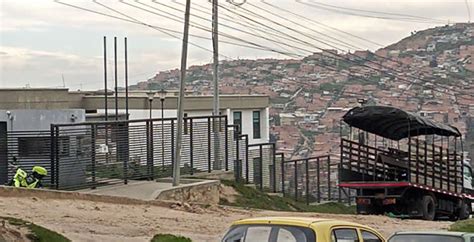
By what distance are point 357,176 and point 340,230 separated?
1758cm

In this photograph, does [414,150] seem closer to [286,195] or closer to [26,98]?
[286,195]

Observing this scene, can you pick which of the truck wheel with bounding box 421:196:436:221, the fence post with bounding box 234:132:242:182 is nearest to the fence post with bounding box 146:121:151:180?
the fence post with bounding box 234:132:242:182

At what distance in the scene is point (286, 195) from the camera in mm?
34688

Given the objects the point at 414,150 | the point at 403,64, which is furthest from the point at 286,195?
the point at 403,64

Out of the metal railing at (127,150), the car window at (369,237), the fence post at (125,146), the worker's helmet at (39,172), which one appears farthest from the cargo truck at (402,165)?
the car window at (369,237)

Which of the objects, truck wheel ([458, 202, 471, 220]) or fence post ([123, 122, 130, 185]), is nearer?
fence post ([123, 122, 130, 185])

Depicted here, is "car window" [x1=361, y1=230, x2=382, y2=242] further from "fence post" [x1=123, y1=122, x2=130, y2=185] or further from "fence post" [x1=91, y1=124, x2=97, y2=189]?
"fence post" [x1=123, y1=122, x2=130, y2=185]

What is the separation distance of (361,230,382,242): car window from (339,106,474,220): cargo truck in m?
15.0

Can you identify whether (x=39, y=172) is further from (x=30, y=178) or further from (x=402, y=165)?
(x=402, y=165)

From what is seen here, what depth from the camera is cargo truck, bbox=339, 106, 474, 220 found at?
27516 millimetres

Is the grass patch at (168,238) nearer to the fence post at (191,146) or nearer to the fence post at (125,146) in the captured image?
the fence post at (125,146)

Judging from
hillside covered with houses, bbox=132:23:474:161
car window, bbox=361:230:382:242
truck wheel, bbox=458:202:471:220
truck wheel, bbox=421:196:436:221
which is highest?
hillside covered with houses, bbox=132:23:474:161

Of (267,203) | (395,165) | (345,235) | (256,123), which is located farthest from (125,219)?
(256,123)

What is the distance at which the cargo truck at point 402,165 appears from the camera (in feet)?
90.3
